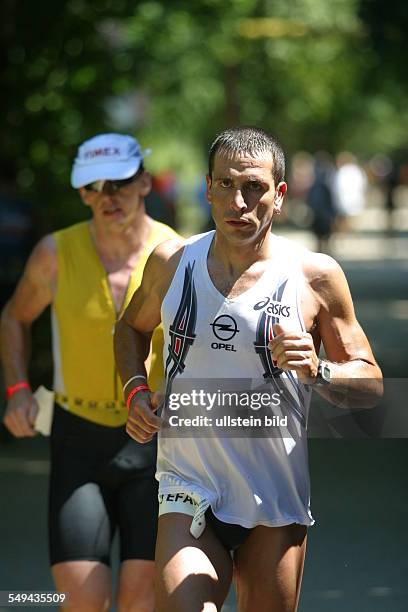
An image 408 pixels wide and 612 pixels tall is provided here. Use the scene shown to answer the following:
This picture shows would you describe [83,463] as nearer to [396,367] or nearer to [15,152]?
[15,152]

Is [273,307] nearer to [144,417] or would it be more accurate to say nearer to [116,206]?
[144,417]

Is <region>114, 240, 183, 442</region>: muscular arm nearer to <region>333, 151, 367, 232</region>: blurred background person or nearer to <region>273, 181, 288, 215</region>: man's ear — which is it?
<region>273, 181, 288, 215</region>: man's ear

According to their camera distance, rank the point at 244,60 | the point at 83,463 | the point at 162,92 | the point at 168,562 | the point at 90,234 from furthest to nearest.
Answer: the point at 244,60 < the point at 162,92 < the point at 90,234 < the point at 83,463 < the point at 168,562

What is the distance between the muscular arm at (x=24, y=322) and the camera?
4.95 meters

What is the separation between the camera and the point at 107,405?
4812 mm

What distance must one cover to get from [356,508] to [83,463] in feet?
12.6

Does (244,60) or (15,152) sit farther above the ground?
(244,60)

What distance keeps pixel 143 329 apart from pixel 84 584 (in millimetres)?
926

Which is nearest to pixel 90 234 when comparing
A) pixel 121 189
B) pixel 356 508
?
pixel 121 189

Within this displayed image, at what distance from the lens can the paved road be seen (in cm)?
660

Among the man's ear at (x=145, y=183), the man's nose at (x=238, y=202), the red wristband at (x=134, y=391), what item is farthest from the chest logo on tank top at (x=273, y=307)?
the man's ear at (x=145, y=183)

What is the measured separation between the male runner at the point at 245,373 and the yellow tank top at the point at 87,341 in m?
0.89

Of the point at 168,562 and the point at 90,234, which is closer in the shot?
the point at 168,562

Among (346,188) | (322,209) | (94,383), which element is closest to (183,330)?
(94,383)
